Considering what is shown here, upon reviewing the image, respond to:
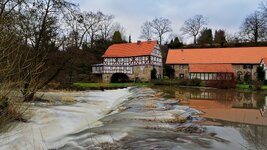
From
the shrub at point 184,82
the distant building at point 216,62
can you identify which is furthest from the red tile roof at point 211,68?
the shrub at point 184,82

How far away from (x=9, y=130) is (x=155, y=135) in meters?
5.11

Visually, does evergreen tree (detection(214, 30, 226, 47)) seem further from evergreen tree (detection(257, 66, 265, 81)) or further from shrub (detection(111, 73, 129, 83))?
shrub (detection(111, 73, 129, 83))

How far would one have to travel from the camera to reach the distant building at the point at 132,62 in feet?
176

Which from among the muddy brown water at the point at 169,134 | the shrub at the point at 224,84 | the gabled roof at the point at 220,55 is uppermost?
the gabled roof at the point at 220,55

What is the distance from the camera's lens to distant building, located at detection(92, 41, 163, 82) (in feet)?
176

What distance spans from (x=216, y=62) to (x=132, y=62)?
14377mm

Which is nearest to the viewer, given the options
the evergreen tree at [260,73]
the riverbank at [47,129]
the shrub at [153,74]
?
the riverbank at [47,129]

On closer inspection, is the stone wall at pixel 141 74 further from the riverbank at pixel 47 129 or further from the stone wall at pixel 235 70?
the riverbank at pixel 47 129

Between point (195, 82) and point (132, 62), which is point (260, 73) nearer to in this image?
point (195, 82)

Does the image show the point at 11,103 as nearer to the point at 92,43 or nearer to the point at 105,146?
the point at 105,146

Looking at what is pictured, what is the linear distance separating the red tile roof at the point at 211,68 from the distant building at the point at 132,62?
6.82 meters

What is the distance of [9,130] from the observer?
36.1ft

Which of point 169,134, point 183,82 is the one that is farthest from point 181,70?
point 169,134

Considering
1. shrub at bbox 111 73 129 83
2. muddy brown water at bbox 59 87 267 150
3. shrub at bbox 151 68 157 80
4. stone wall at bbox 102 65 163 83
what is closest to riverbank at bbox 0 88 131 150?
muddy brown water at bbox 59 87 267 150
